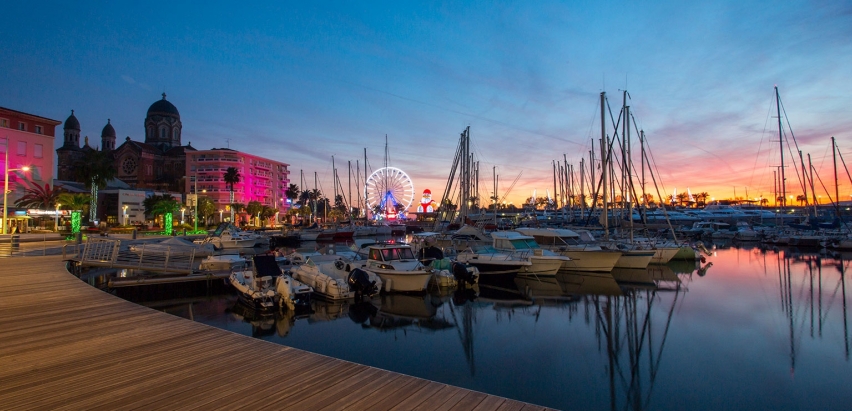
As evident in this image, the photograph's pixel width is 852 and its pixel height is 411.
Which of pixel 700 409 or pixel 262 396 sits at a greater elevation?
pixel 262 396

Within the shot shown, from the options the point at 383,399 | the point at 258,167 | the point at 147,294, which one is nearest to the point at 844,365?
the point at 383,399

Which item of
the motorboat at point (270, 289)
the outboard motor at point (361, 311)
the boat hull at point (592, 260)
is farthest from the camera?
the boat hull at point (592, 260)

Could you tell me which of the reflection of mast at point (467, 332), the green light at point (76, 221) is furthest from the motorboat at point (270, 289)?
the green light at point (76, 221)

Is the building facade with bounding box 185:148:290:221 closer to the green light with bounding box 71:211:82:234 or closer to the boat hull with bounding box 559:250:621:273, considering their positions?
the green light with bounding box 71:211:82:234

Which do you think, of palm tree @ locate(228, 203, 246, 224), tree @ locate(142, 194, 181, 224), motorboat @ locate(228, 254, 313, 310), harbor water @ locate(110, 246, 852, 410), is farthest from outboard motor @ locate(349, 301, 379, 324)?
palm tree @ locate(228, 203, 246, 224)

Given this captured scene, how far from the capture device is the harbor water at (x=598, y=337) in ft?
34.7

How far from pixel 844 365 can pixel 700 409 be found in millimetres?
6368

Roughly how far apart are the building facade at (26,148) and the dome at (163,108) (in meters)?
58.2

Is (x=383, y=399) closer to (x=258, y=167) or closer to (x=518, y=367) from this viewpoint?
(x=518, y=367)

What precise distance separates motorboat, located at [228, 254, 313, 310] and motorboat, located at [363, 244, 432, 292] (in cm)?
381

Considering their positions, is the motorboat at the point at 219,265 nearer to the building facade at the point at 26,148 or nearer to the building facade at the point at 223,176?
the building facade at the point at 26,148

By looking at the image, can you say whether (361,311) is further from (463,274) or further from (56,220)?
(56,220)

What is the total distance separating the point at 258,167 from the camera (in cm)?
11119

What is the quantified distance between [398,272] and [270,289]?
593 centimetres
